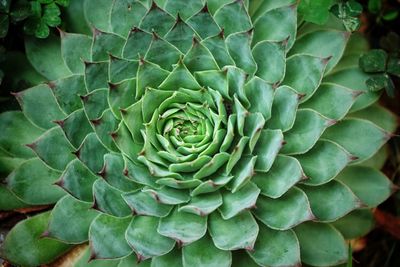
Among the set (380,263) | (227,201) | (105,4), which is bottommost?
(380,263)

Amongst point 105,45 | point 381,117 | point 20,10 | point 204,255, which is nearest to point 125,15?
point 105,45

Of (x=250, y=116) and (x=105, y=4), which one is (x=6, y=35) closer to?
(x=105, y=4)

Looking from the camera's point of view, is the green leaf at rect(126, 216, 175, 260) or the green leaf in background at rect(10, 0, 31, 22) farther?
the green leaf in background at rect(10, 0, 31, 22)

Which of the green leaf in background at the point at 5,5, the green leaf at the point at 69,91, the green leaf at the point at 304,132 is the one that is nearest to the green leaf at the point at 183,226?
the green leaf at the point at 304,132

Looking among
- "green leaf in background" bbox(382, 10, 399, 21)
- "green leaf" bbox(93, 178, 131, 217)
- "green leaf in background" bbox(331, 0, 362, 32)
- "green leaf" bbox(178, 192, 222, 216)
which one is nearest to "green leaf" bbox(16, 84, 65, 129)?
"green leaf" bbox(93, 178, 131, 217)

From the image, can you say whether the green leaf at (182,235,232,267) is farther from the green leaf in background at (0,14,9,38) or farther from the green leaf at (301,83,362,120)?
the green leaf in background at (0,14,9,38)

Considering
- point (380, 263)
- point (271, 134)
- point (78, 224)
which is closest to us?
point (271, 134)

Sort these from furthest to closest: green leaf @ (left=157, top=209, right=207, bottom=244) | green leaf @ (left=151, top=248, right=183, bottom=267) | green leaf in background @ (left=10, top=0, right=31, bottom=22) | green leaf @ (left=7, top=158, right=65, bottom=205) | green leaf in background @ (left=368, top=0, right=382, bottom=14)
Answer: green leaf in background @ (left=368, top=0, right=382, bottom=14)
green leaf in background @ (left=10, top=0, right=31, bottom=22)
green leaf @ (left=7, top=158, right=65, bottom=205)
green leaf @ (left=151, top=248, right=183, bottom=267)
green leaf @ (left=157, top=209, right=207, bottom=244)

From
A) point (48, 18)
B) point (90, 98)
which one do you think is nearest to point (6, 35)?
point (48, 18)
